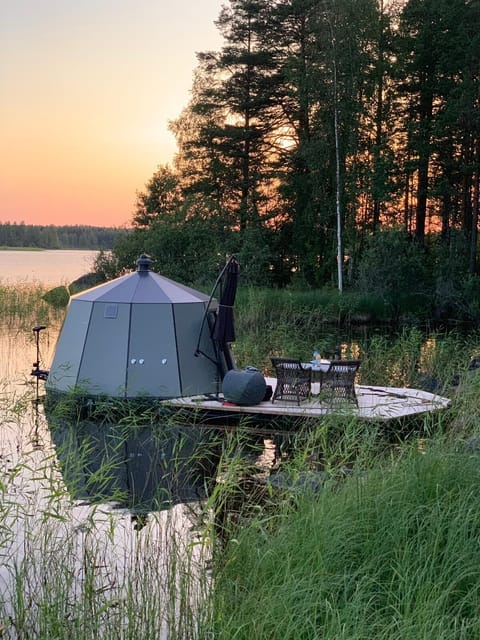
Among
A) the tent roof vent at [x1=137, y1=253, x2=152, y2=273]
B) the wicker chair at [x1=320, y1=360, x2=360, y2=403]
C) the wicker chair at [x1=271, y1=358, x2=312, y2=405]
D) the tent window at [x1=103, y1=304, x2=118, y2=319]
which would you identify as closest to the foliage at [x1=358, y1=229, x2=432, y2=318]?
the tent roof vent at [x1=137, y1=253, x2=152, y2=273]

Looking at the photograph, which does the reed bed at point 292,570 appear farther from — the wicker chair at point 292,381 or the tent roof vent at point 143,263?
the tent roof vent at point 143,263

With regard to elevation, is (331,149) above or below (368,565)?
above

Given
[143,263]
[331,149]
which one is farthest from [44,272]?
[143,263]

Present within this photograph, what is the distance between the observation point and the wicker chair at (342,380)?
8.98m

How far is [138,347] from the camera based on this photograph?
10.3 meters

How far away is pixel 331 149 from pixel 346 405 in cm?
1885

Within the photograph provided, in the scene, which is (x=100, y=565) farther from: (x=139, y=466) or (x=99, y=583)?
(x=139, y=466)

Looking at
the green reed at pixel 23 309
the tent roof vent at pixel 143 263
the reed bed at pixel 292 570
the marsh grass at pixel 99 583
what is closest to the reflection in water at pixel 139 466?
the marsh grass at pixel 99 583

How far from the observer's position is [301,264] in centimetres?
2812

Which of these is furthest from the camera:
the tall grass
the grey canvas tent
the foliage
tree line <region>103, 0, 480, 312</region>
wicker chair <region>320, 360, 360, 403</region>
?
tree line <region>103, 0, 480, 312</region>

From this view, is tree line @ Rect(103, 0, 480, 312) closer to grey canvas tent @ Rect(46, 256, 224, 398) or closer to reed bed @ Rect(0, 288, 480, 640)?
grey canvas tent @ Rect(46, 256, 224, 398)

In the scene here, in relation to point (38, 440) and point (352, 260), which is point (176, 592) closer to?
point (38, 440)

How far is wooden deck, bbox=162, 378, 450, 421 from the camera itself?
879cm

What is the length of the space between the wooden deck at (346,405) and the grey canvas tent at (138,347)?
53 centimetres
